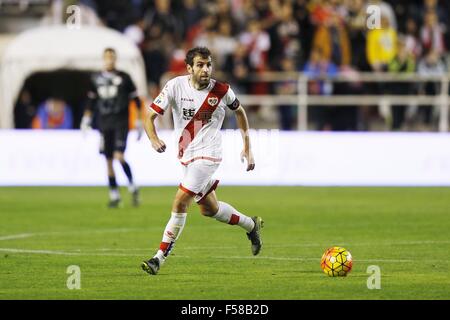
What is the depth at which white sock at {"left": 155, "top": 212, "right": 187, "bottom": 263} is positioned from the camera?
13.4 metres

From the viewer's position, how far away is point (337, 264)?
43.0 ft

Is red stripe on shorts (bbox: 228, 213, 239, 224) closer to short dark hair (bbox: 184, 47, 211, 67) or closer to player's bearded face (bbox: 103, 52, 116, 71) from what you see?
short dark hair (bbox: 184, 47, 211, 67)

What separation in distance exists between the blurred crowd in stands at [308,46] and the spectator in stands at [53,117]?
8.84 feet

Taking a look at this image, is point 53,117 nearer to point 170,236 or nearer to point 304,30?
point 304,30

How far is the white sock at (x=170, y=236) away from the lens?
43.9ft

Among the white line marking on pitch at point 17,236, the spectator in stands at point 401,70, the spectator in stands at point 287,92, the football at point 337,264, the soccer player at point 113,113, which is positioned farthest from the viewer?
the spectator in stands at point 287,92

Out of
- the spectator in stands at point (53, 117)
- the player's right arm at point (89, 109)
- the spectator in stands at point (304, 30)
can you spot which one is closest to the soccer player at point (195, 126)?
the player's right arm at point (89, 109)

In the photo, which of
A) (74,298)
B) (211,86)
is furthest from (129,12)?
(74,298)

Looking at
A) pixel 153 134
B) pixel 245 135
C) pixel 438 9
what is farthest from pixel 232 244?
pixel 438 9

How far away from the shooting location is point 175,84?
45.2 ft

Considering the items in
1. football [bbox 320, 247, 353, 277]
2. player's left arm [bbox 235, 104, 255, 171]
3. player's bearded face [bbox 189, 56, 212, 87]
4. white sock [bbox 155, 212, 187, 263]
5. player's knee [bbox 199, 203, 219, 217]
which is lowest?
football [bbox 320, 247, 353, 277]

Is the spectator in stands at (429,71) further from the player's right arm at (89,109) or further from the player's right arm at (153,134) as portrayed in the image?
the player's right arm at (153,134)

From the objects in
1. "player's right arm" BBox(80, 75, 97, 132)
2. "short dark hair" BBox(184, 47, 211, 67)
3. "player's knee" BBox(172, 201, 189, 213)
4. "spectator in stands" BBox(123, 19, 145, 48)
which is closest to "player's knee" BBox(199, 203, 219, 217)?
"player's knee" BBox(172, 201, 189, 213)

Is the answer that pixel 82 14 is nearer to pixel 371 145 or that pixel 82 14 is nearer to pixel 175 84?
pixel 371 145
